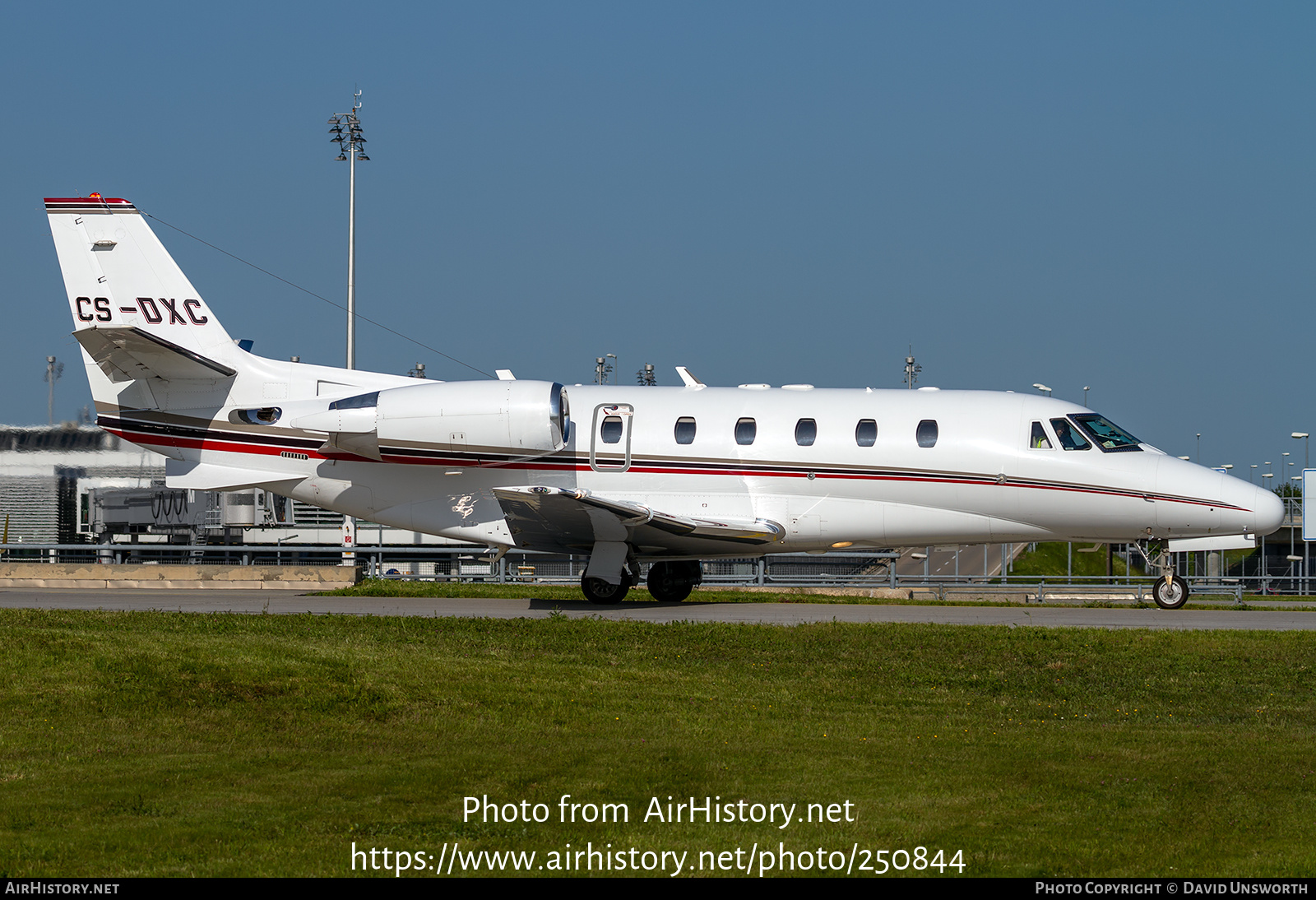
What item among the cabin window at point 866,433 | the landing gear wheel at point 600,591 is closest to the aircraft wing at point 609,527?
the landing gear wheel at point 600,591

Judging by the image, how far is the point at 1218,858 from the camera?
6602 millimetres

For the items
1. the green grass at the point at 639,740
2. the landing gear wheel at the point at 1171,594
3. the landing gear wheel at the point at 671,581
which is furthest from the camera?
the landing gear wheel at the point at 671,581

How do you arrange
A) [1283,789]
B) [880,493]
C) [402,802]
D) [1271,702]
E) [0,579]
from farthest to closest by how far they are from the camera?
1. [0,579]
2. [880,493]
3. [1271,702]
4. [1283,789]
5. [402,802]

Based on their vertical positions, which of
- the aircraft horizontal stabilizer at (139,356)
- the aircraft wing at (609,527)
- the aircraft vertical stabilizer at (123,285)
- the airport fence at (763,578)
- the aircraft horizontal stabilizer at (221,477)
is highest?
the aircraft vertical stabilizer at (123,285)

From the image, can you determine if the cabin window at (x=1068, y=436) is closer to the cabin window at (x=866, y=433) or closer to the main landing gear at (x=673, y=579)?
the cabin window at (x=866, y=433)

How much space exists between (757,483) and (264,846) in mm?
14450

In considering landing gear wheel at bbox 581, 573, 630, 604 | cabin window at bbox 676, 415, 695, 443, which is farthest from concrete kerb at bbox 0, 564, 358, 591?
cabin window at bbox 676, 415, 695, 443

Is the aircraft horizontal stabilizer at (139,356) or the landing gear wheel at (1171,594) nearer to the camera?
the aircraft horizontal stabilizer at (139,356)

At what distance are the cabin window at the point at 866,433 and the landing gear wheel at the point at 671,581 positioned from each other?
404cm

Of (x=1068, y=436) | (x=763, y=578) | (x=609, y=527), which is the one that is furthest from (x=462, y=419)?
(x=763, y=578)

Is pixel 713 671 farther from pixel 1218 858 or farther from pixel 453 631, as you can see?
pixel 1218 858

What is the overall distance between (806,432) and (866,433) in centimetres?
97

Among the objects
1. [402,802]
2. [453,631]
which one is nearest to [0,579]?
[453,631]

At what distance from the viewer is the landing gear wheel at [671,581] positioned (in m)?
22.5
